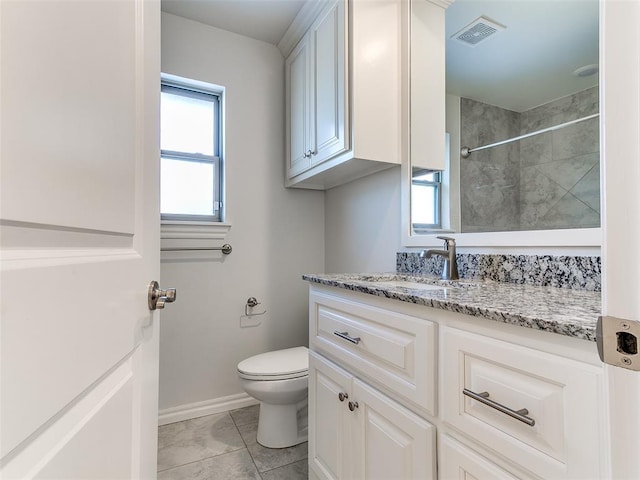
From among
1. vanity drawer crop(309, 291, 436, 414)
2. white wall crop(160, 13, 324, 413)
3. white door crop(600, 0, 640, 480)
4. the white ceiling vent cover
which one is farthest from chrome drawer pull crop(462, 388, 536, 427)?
white wall crop(160, 13, 324, 413)

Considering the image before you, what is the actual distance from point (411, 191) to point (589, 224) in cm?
76

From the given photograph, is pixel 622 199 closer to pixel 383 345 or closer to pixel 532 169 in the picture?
pixel 383 345

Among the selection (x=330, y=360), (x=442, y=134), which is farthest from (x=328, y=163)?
(x=330, y=360)

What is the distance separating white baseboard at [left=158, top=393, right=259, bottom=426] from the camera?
6.27ft

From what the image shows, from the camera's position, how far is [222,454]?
163 cm

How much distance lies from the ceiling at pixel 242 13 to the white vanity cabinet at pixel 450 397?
172cm

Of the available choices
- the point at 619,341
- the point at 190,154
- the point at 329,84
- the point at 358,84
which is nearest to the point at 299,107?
the point at 329,84

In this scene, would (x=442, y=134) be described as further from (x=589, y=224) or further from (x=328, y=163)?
(x=589, y=224)

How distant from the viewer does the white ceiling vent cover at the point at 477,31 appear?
1.35 meters

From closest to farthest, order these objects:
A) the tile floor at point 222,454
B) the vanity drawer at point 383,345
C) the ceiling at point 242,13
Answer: the vanity drawer at point 383,345 → the tile floor at point 222,454 → the ceiling at point 242,13

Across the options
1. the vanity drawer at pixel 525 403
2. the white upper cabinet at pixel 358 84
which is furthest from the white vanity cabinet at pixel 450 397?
the white upper cabinet at pixel 358 84

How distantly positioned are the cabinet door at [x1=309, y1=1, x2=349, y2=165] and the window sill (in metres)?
0.75

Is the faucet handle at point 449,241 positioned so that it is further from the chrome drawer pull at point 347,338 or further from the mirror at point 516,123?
the chrome drawer pull at point 347,338

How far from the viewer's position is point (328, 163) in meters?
1.73
